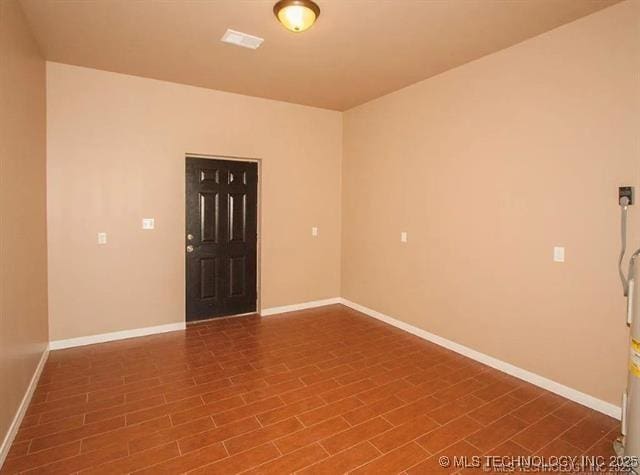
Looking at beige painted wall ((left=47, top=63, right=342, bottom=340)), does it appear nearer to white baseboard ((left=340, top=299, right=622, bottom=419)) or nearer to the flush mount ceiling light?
white baseboard ((left=340, top=299, right=622, bottom=419))

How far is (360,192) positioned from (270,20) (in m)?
2.80

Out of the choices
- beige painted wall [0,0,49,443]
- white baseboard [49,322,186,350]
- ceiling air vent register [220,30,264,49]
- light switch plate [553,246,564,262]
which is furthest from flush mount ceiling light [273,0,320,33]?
white baseboard [49,322,186,350]

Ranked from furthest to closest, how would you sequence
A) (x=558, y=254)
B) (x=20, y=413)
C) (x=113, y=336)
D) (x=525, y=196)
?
(x=113, y=336) < (x=525, y=196) < (x=558, y=254) < (x=20, y=413)

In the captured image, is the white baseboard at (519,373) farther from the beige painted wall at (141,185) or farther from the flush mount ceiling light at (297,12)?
the flush mount ceiling light at (297,12)

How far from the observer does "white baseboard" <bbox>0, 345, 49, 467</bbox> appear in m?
2.16

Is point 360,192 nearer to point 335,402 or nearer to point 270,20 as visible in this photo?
point 270,20

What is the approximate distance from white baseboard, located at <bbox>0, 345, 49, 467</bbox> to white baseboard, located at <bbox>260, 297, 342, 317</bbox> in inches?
99.1

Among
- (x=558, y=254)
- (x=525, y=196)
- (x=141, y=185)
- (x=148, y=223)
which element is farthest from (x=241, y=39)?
(x=558, y=254)

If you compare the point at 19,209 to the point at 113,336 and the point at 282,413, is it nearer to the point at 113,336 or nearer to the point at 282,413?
the point at 113,336

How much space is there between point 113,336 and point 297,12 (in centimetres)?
381

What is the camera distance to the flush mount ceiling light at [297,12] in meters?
2.53

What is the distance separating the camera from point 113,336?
412cm

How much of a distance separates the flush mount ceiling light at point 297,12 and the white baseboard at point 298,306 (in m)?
3.60

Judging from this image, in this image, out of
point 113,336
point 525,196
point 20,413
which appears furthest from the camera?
point 113,336
